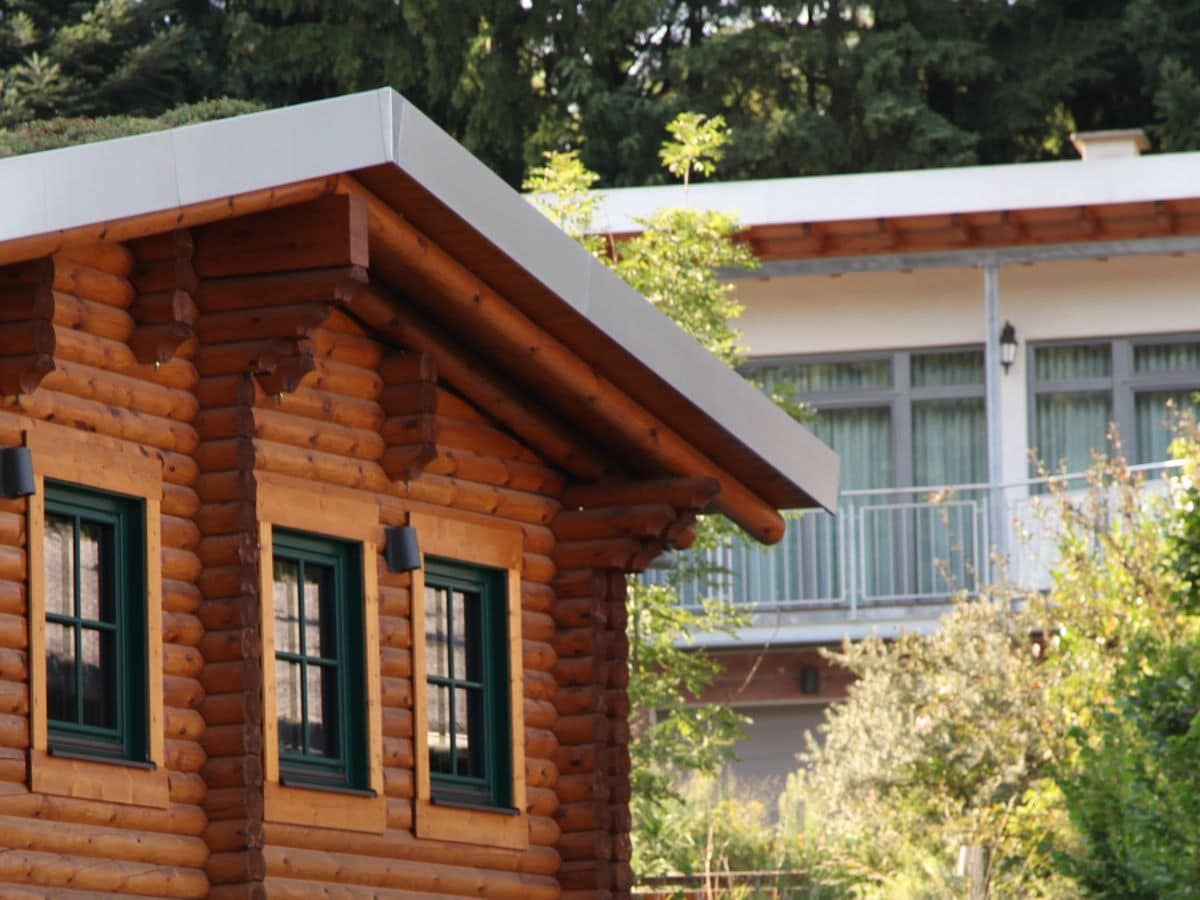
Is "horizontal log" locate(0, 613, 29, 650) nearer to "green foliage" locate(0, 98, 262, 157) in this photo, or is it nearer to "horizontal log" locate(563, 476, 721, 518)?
"horizontal log" locate(563, 476, 721, 518)

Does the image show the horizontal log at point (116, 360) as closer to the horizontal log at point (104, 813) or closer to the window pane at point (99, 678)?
the window pane at point (99, 678)

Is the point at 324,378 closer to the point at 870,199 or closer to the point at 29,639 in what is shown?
the point at 29,639

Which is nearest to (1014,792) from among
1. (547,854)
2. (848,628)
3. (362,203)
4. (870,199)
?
(848,628)

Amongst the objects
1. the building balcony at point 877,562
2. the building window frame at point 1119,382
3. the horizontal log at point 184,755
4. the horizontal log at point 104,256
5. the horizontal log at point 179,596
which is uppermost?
the building window frame at point 1119,382

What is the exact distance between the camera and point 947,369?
2361 cm

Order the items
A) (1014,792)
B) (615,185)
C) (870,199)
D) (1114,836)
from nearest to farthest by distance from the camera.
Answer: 1. (1114,836)
2. (1014,792)
3. (870,199)
4. (615,185)

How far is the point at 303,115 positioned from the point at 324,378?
6.22 ft

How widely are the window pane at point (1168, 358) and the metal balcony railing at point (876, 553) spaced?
1026 millimetres

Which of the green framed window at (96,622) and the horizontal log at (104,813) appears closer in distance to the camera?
the horizontal log at (104,813)

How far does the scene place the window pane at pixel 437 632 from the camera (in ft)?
39.0

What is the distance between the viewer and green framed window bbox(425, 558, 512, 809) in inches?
467

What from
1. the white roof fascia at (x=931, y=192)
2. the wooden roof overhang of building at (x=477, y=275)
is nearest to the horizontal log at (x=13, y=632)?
the wooden roof overhang of building at (x=477, y=275)

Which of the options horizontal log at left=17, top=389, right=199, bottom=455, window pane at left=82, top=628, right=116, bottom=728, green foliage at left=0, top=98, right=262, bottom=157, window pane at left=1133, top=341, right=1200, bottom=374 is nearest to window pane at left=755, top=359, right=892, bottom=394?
window pane at left=1133, top=341, right=1200, bottom=374

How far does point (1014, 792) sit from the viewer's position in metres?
18.9
